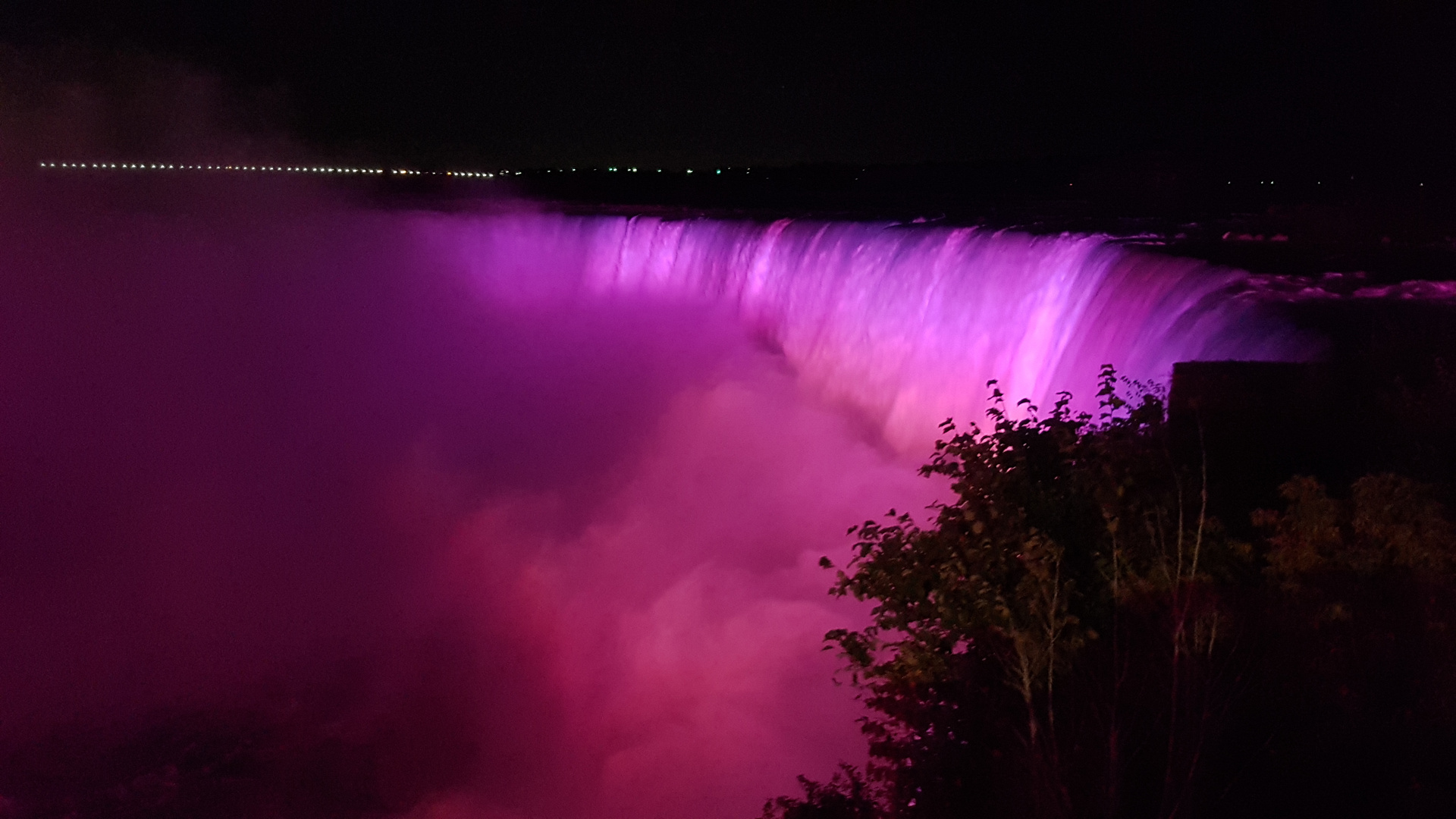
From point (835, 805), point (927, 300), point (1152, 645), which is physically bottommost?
point (835, 805)

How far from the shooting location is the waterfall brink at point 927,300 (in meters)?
9.05

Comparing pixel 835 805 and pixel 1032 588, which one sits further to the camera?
pixel 835 805

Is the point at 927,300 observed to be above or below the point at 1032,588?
below

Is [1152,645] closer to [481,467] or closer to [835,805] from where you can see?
[835,805]

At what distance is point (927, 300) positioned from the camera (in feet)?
48.3

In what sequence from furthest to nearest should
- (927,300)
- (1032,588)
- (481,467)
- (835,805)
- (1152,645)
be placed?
(481,467)
(927,300)
(835,805)
(1032,588)
(1152,645)

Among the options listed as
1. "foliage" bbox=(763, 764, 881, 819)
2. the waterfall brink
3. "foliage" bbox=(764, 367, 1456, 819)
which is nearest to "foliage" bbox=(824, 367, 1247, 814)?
"foliage" bbox=(764, 367, 1456, 819)

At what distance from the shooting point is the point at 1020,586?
16.8 feet

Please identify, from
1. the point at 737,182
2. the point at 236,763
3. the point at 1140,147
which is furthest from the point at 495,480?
the point at 1140,147

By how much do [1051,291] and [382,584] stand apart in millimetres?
10416

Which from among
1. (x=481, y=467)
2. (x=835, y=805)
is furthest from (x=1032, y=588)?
(x=481, y=467)

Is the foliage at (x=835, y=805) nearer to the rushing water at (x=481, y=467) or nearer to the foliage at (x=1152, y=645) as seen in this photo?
the foliage at (x=1152, y=645)

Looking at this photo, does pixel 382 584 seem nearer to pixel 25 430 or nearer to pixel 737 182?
pixel 25 430

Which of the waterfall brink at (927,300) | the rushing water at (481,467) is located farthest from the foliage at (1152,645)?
the rushing water at (481,467)
